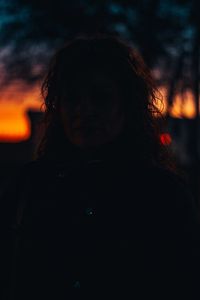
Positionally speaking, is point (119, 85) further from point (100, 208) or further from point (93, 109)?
point (100, 208)

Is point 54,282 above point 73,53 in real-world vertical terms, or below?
below

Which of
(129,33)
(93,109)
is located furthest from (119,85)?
(129,33)

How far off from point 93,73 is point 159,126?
508 millimetres

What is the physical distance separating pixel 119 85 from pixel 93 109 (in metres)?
0.15

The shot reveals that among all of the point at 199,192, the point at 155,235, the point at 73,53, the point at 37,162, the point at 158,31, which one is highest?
the point at 158,31

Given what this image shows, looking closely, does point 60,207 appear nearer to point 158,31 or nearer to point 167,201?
point 167,201

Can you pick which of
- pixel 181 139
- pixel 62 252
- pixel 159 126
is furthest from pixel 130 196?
pixel 181 139

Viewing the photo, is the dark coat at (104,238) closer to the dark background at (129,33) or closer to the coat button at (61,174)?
the coat button at (61,174)

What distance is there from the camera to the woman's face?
2.02m

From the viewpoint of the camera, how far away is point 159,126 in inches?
98.0

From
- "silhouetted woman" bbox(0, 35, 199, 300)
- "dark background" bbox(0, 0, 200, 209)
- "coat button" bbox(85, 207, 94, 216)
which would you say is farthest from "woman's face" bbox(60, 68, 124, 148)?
"dark background" bbox(0, 0, 200, 209)

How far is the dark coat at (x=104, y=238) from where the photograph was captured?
187cm

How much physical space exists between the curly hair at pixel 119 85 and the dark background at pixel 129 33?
1264 centimetres

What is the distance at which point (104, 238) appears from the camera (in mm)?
1896
